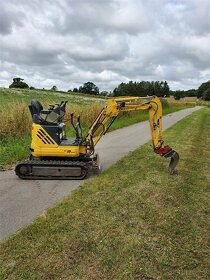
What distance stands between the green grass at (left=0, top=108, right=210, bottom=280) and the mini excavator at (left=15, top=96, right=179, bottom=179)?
759 mm

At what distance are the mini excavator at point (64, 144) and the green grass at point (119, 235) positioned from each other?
2.49 feet

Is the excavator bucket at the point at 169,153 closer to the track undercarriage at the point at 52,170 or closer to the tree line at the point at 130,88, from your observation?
the track undercarriage at the point at 52,170

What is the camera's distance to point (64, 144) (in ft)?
26.9

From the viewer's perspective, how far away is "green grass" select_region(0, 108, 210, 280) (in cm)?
410

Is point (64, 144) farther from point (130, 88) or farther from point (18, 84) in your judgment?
point (18, 84)

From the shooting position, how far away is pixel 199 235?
5.05 m

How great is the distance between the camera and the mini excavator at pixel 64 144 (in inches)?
314

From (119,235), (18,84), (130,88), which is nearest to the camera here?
(119,235)

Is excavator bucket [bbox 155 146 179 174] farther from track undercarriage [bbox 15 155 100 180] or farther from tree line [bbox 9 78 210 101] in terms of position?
tree line [bbox 9 78 210 101]

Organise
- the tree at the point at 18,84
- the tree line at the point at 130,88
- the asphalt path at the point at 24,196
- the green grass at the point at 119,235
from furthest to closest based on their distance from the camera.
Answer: the tree at the point at 18,84 < the tree line at the point at 130,88 < the asphalt path at the point at 24,196 < the green grass at the point at 119,235

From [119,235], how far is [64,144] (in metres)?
3.65

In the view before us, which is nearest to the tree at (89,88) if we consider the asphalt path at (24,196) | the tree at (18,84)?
the tree at (18,84)

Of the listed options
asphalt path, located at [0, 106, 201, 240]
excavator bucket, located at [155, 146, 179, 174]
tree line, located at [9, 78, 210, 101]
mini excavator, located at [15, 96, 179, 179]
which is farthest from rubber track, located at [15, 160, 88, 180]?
tree line, located at [9, 78, 210, 101]

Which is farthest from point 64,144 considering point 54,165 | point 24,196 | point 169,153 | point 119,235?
point 119,235
